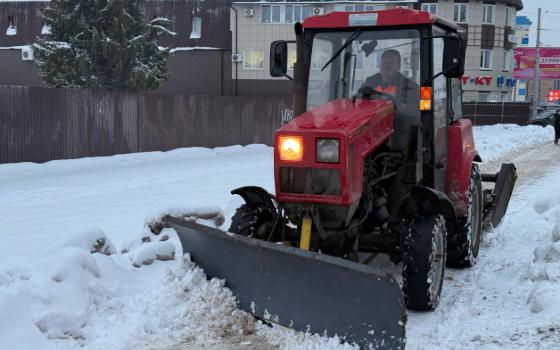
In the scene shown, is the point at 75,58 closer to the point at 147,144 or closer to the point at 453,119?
the point at 147,144

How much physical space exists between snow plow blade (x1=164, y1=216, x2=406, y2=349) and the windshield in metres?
1.82

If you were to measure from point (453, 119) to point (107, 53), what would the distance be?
17.1 m

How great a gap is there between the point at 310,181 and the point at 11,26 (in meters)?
42.5

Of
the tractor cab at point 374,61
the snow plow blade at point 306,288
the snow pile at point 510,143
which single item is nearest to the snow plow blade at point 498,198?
the tractor cab at point 374,61

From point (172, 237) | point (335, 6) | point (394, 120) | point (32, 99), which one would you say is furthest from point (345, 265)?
point (335, 6)

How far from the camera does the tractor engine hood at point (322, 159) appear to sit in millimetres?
4512

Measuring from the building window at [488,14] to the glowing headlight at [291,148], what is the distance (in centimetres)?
4107

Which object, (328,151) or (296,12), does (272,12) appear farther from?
(328,151)

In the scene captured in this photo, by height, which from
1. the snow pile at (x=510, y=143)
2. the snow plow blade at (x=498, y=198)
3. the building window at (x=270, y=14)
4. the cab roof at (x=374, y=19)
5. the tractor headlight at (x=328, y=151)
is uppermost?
the building window at (x=270, y=14)

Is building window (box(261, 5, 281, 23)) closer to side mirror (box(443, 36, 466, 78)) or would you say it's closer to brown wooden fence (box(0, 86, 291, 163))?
brown wooden fence (box(0, 86, 291, 163))

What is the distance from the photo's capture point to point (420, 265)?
4848mm

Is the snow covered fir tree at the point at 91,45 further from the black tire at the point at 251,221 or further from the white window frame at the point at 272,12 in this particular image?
the black tire at the point at 251,221

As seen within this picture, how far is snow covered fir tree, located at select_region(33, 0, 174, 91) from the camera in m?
21.4

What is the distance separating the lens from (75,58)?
70.3ft
